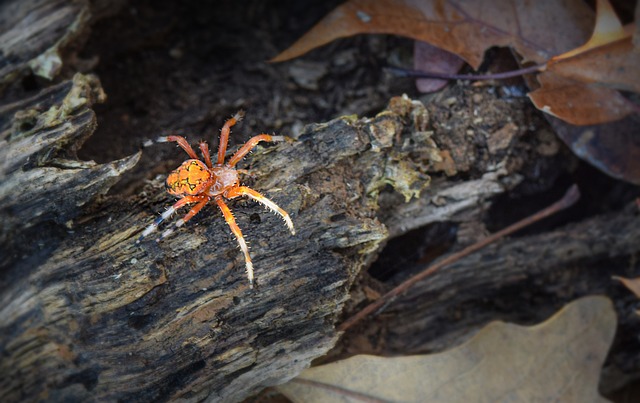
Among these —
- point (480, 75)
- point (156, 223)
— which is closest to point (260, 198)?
point (156, 223)

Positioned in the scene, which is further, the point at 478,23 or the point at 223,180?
the point at 478,23

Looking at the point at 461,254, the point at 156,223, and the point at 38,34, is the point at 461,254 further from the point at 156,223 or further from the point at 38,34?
the point at 38,34

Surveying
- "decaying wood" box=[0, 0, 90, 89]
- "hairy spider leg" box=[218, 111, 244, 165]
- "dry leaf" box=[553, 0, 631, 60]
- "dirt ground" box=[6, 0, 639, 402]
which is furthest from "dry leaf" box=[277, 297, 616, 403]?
"decaying wood" box=[0, 0, 90, 89]

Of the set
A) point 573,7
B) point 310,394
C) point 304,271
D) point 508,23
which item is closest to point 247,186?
point 304,271

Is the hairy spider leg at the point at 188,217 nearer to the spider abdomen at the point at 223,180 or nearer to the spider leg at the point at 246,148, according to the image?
the spider abdomen at the point at 223,180

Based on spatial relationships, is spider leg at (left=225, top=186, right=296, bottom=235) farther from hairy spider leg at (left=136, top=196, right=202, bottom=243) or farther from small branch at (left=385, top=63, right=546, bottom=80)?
small branch at (left=385, top=63, right=546, bottom=80)

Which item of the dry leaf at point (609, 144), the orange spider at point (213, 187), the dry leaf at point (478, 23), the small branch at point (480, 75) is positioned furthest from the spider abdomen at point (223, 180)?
the dry leaf at point (609, 144)
